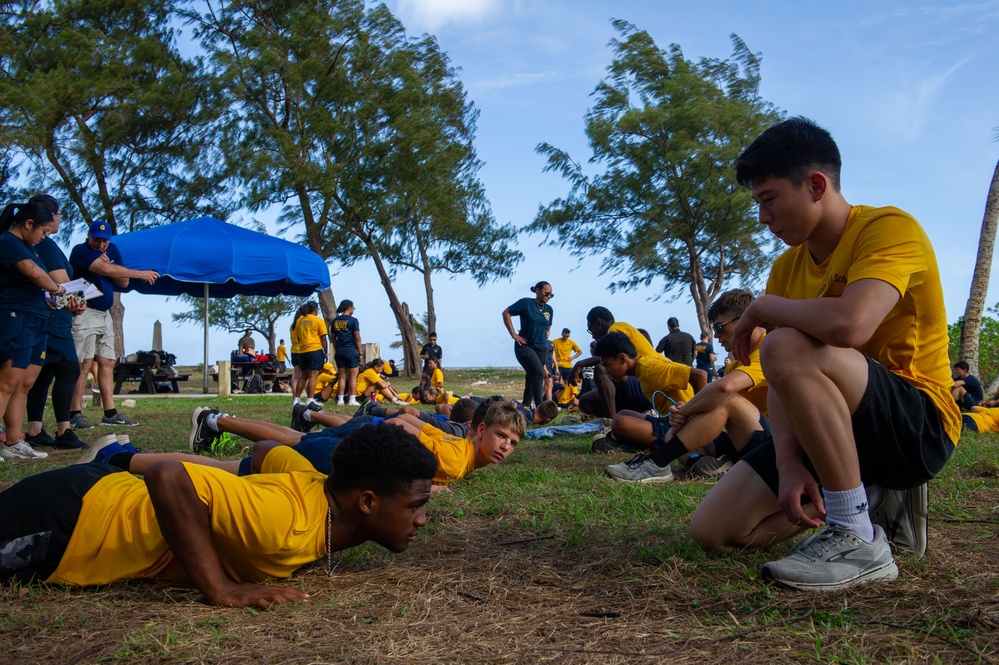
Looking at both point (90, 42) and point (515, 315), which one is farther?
point (90, 42)

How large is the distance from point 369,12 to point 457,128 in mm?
5049

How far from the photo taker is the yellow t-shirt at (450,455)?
477cm

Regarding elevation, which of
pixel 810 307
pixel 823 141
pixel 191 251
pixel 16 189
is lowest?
pixel 810 307

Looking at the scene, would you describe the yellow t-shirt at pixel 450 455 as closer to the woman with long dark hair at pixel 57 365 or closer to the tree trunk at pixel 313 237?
the woman with long dark hair at pixel 57 365

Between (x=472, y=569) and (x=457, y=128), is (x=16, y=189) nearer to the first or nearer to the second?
(x=457, y=128)

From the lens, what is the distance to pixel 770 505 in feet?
9.75

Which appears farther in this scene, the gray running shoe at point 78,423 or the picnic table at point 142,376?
the picnic table at point 142,376

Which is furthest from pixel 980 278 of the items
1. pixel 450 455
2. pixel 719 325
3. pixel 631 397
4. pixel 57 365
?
pixel 57 365

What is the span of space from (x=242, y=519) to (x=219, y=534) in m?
0.09

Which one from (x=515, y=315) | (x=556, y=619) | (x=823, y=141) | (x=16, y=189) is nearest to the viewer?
(x=556, y=619)

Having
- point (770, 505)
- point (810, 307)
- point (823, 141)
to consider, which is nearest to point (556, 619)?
point (770, 505)

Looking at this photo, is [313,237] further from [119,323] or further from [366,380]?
[366,380]

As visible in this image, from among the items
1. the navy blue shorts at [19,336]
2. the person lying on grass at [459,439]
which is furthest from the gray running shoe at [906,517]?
the navy blue shorts at [19,336]

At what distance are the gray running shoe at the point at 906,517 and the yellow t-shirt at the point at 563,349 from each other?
43.2ft
